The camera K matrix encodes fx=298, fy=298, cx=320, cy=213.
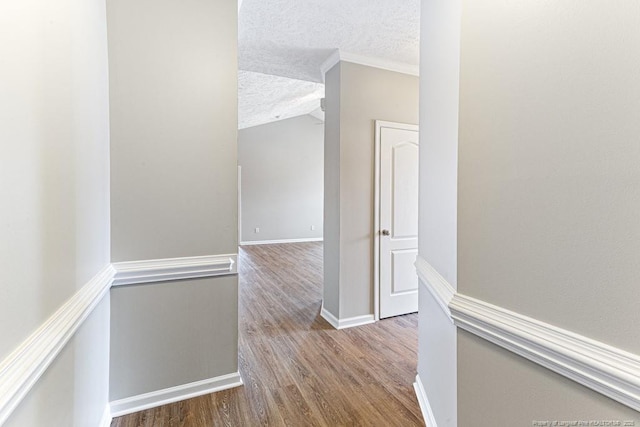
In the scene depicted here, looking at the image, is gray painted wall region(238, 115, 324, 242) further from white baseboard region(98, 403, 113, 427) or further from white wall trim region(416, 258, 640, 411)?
white wall trim region(416, 258, 640, 411)

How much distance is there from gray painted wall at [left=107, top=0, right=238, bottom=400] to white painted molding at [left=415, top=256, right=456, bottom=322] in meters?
1.21

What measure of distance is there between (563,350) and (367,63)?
2930 mm

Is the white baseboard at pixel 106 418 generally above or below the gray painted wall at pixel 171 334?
below

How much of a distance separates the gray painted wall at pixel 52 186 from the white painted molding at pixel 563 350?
52.5 inches

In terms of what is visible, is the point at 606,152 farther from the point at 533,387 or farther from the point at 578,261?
the point at 533,387

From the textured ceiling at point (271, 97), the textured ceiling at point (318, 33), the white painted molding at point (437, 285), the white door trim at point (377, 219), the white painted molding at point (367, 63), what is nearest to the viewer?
the white painted molding at point (437, 285)

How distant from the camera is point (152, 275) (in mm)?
1775

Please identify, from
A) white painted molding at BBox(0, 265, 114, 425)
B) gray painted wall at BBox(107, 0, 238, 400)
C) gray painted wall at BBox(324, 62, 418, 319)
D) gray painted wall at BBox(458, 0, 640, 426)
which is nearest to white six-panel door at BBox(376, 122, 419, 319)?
gray painted wall at BBox(324, 62, 418, 319)

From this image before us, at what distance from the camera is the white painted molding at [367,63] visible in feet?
9.58

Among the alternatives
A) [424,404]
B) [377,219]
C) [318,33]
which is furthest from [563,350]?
[318,33]

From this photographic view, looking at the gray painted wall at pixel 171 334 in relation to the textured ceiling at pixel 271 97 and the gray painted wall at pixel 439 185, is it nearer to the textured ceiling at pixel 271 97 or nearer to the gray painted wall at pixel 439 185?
the gray painted wall at pixel 439 185

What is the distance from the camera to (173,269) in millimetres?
1812

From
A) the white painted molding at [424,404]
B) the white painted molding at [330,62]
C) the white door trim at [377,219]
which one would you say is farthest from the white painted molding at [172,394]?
the white painted molding at [330,62]

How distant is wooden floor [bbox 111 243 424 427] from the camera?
173 centimetres
